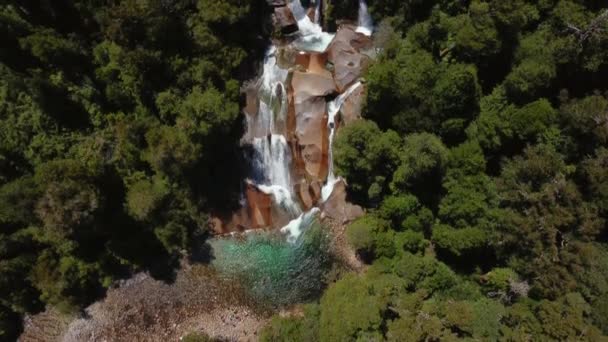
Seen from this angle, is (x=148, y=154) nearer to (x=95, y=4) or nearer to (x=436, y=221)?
(x=95, y=4)

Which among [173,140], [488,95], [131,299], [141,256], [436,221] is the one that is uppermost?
[488,95]

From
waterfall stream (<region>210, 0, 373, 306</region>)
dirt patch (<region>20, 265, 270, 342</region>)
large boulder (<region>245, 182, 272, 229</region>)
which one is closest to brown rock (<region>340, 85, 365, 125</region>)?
waterfall stream (<region>210, 0, 373, 306</region>)

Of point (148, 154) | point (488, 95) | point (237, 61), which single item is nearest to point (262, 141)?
point (237, 61)

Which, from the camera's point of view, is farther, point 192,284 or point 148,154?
point 192,284

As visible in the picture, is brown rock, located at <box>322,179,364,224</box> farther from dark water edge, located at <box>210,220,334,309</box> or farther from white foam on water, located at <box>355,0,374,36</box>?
white foam on water, located at <box>355,0,374,36</box>

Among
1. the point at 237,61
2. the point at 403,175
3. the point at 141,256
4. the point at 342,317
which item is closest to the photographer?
the point at 342,317

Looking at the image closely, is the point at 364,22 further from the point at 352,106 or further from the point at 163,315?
the point at 163,315
